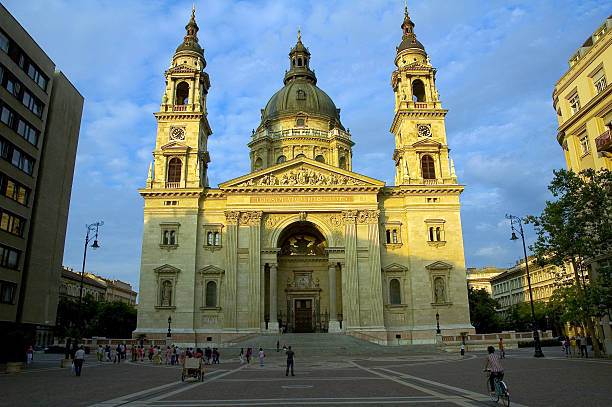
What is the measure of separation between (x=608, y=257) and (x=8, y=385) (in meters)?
31.2

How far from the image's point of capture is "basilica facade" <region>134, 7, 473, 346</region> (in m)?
46.2

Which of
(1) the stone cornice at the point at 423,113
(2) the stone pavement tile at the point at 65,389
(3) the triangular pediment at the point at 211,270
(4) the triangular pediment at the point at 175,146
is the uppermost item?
(1) the stone cornice at the point at 423,113

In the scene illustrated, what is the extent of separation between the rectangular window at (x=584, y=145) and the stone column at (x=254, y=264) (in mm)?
28414

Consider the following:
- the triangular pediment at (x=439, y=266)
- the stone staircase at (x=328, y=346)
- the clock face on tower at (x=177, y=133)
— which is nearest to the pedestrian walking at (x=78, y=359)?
the stone staircase at (x=328, y=346)

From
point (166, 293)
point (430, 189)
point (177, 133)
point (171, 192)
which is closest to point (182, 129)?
point (177, 133)

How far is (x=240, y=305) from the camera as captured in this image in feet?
151

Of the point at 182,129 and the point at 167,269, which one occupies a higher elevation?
the point at 182,129

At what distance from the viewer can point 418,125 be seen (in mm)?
52625

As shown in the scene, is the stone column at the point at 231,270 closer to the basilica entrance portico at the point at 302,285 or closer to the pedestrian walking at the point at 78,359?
the basilica entrance portico at the point at 302,285

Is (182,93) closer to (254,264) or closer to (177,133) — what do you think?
(177,133)

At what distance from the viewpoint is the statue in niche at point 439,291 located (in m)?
47.2

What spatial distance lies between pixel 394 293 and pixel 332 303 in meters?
6.44

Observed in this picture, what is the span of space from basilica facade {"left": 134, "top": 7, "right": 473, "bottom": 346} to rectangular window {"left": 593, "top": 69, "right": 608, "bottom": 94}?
66.6ft

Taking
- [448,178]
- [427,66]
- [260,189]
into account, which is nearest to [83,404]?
[260,189]
